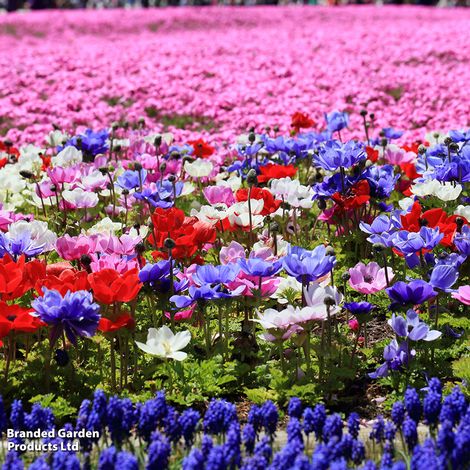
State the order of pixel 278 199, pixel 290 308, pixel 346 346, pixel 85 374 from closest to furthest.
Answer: pixel 290 308 < pixel 85 374 < pixel 346 346 < pixel 278 199

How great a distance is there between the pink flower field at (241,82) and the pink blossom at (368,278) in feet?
14.0

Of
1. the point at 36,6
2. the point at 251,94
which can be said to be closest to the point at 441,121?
the point at 251,94

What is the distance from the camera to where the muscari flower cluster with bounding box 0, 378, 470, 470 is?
2795 millimetres

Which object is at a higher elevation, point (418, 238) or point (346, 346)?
point (418, 238)

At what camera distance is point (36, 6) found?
3619cm

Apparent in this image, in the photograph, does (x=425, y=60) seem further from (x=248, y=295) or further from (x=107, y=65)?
(x=248, y=295)

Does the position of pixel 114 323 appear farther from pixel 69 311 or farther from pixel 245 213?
pixel 245 213

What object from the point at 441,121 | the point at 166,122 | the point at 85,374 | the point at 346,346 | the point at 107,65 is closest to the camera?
the point at 85,374

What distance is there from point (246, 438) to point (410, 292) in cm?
107

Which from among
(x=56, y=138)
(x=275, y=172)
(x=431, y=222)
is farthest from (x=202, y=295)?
(x=56, y=138)

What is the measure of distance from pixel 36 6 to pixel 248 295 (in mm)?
34514

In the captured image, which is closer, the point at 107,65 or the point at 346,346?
the point at 346,346

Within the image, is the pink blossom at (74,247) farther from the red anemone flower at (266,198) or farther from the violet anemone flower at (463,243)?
the violet anemone flower at (463,243)

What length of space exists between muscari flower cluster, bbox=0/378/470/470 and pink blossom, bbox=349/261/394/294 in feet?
2.81
